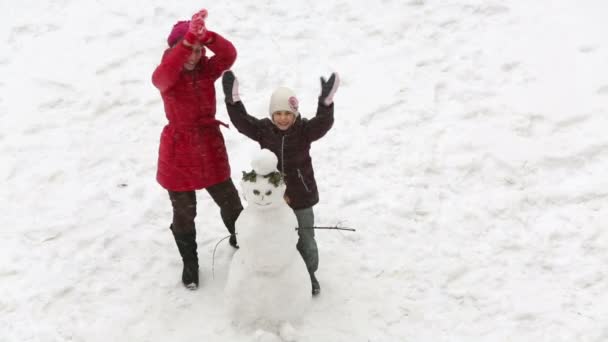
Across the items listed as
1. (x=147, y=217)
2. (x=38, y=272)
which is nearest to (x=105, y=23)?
(x=147, y=217)

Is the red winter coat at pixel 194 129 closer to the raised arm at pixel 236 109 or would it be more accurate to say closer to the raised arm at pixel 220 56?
the raised arm at pixel 220 56

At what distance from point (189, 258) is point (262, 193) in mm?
1162

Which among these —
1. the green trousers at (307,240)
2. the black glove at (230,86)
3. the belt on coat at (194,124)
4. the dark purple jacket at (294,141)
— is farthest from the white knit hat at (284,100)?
the green trousers at (307,240)

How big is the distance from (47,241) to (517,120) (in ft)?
14.6

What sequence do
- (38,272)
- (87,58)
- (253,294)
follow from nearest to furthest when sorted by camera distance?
1. (253,294)
2. (38,272)
3. (87,58)

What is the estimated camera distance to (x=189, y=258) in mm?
4617

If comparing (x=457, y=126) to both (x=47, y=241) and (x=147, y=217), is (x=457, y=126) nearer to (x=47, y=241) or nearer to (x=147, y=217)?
(x=147, y=217)

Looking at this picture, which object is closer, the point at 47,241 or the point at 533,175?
the point at 47,241

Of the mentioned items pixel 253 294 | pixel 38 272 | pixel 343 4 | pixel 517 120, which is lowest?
pixel 38 272

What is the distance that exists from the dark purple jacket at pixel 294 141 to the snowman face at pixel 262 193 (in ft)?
1.27

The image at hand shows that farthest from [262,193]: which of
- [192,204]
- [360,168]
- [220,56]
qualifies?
[360,168]

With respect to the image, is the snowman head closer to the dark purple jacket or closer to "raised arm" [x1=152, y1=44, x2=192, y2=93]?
the dark purple jacket

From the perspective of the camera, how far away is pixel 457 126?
611 cm

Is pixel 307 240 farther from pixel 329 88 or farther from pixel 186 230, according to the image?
pixel 329 88
